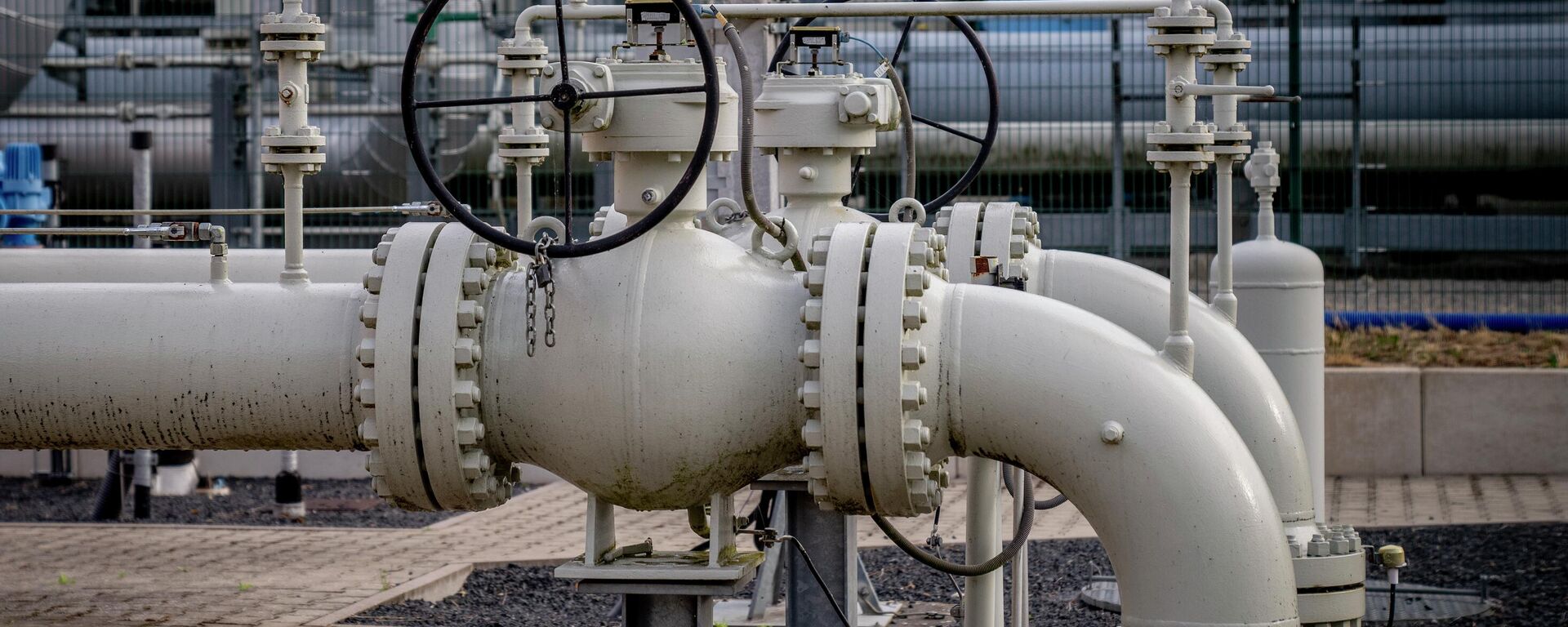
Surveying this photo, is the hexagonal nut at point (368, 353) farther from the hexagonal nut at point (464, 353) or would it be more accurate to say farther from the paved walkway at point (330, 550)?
the paved walkway at point (330, 550)

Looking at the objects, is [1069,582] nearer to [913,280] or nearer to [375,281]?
[913,280]

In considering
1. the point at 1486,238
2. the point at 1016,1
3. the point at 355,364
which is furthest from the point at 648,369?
the point at 1486,238

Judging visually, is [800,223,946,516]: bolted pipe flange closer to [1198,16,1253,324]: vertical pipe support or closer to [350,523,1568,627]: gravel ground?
[1198,16,1253,324]: vertical pipe support

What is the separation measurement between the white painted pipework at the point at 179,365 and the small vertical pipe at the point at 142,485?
477 cm

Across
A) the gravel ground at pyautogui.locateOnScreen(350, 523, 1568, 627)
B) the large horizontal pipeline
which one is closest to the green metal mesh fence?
the large horizontal pipeline

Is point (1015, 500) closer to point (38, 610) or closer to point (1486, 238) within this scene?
point (38, 610)

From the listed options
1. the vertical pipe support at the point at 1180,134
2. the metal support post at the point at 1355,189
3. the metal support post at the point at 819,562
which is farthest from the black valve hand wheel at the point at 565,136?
the metal support post at the point at 1355,189

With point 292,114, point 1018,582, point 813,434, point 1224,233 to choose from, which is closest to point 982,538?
point 1018,582

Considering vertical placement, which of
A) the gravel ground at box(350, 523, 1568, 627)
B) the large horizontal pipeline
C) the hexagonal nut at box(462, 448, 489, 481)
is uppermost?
the large horizontal pipeline

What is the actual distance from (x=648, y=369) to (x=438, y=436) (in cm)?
38

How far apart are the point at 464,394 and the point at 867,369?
694 millimetres

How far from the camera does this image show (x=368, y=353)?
3.13m

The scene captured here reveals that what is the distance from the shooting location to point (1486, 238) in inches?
396

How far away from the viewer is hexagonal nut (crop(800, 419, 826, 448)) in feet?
9.96
